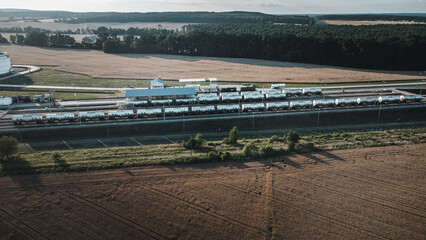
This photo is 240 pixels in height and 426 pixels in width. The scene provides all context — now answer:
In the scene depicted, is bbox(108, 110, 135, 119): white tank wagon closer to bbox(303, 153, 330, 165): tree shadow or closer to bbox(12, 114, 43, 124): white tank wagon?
bbox(12, 114, 43, 124): white tank wagon

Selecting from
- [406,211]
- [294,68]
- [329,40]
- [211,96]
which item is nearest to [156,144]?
[211,96]

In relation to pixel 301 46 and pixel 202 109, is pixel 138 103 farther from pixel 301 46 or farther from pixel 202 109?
pixel 301 46

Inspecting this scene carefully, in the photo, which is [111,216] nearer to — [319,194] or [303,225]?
[303,225]

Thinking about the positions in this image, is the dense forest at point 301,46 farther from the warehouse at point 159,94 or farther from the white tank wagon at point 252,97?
the warehouse at point 159,94

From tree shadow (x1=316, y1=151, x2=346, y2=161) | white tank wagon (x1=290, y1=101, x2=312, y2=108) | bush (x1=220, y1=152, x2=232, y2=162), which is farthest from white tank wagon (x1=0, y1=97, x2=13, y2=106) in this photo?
tree shadow (x1=316, y1=151, x2=346, y2=161)

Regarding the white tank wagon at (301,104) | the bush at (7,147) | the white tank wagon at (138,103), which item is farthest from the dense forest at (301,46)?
the bush at (7,147)

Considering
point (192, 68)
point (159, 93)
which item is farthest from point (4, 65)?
point (159, 93)

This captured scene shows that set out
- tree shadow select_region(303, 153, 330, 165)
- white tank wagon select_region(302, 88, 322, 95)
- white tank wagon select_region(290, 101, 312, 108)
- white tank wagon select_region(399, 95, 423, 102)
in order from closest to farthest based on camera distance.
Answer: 1. tree shadow select_region(303, 153, 330, 165)
2. white tank wagon select_region(290, 101, 312, 108)
3. white tank wagon select_region(399, 95, 423, 102)
4. white tank wagon select_region(302, 88, 322, 95)
